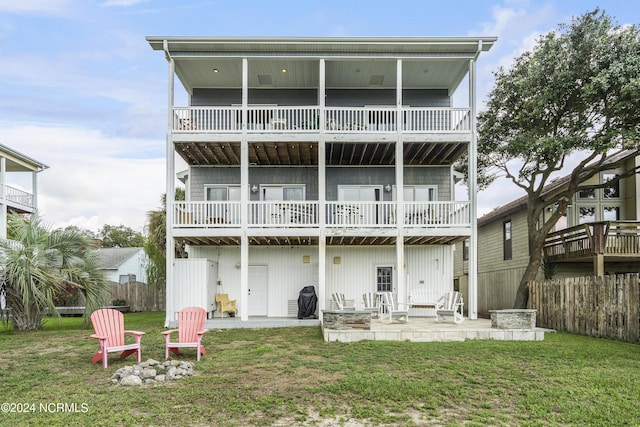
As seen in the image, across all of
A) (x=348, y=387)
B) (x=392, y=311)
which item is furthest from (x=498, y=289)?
(x=348, y=387)

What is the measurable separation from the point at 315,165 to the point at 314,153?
0.92 metres

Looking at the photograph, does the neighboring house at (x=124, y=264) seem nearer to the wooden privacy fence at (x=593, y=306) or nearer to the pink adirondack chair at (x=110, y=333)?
the pink adirondack chair at (x=110, y=333)

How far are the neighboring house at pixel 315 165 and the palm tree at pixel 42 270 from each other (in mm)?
2653

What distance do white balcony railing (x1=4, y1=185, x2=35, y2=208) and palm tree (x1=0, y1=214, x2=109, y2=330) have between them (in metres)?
13.3

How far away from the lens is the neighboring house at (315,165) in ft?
50.3

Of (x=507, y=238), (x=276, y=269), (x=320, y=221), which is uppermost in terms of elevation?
(x=320, y=221)

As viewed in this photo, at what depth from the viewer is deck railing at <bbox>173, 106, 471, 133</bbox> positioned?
15.7m

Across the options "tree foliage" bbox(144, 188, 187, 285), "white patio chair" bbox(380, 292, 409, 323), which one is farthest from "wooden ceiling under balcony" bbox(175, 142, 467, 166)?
"tree foliage" bbox(144, 188, 187, 285)

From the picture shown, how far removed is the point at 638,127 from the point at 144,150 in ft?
66.3

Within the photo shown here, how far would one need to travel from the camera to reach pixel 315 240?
1722 centimetres

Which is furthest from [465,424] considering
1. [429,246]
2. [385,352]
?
[429,246]

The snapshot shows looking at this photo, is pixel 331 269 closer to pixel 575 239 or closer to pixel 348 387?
pixel 575 239

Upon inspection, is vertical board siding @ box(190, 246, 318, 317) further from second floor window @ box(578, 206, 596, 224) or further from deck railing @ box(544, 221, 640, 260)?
second floor window @ box(578, 206, 596, 224)

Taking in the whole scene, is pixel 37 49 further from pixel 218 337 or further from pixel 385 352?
pixel 385 352
